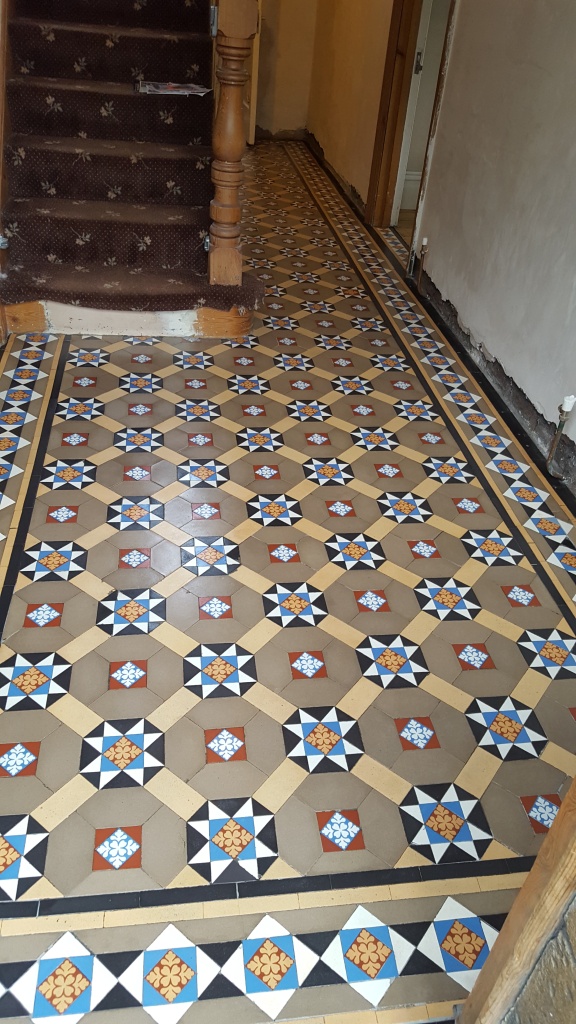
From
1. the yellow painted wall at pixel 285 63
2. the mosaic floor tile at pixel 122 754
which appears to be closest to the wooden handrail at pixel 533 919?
the mosaic floor tile at pixel 122 754

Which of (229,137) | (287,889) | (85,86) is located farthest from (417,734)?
(85,86)

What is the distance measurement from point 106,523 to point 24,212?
228cm

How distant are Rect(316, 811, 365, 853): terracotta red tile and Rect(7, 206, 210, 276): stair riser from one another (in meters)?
3.43

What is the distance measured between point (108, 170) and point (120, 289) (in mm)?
834

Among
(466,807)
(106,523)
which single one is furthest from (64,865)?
(106,523)

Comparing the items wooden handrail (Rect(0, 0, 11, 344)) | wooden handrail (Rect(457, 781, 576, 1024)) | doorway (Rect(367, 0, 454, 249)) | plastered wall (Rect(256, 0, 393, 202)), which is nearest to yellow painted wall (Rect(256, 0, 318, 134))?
plastered wall (Rect(256, 0, 393, 202))

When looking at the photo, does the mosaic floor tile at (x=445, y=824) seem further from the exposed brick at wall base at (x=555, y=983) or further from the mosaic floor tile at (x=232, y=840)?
the exposed brick at wall base at (x=555, y=983)

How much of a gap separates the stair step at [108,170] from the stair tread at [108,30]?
0.64 meters

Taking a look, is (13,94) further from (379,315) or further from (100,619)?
(100,619)

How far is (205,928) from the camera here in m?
1.96

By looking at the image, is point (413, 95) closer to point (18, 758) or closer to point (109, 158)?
point (109, 158)

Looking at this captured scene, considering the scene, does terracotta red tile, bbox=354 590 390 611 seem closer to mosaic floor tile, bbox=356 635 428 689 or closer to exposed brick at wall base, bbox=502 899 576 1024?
mosaic floor tile, bbox=356 635 428 689

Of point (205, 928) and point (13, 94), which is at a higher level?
point (13, 94)

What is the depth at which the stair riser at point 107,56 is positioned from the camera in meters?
4.65
